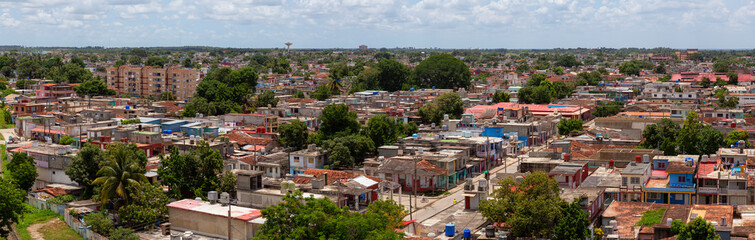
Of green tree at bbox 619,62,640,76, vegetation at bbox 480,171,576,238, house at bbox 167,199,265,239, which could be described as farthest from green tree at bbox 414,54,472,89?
vegetation at bbox 480,171,576,238

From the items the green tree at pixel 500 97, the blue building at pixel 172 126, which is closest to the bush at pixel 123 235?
the blue building at pixel 172 126

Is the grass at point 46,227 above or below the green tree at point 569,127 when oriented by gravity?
below

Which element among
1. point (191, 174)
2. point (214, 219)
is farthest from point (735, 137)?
point (214, 219)

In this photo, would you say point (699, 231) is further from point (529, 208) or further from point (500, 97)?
point (500, 97)

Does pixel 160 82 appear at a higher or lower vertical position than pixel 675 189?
higher

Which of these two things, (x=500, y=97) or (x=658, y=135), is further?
(x=500, y=97)

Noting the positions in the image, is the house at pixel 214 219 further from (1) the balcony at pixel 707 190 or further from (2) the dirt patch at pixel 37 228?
(1) the balcony at pixel 707 190

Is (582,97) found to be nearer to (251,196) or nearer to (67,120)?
(67,120)

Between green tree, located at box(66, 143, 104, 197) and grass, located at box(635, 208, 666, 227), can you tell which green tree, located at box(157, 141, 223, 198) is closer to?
green tree, located at box(66, 143, 104, 197)
